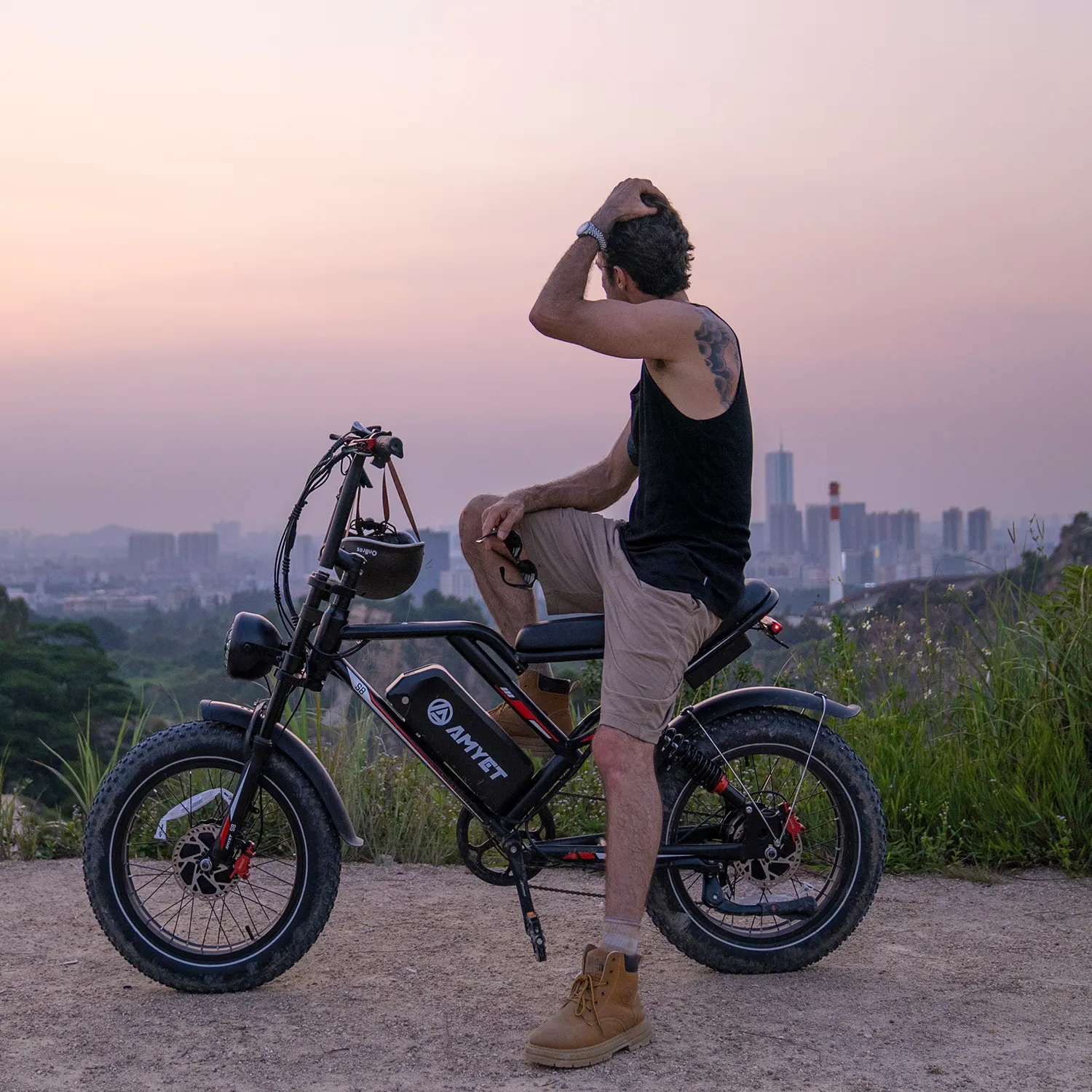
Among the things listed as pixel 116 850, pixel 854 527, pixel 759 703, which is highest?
pixel 854 527

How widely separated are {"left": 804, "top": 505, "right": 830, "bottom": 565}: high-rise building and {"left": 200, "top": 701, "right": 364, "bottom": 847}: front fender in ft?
115

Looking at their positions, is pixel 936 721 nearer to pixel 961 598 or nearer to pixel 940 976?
pixel 961 598

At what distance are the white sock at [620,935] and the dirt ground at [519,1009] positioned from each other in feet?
0.81

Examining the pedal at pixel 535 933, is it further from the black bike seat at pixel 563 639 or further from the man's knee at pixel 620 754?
the black bike seat at pixel 563 639

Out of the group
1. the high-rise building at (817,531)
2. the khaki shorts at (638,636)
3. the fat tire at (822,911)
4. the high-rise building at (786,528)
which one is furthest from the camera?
the high-rise building at (786,528)

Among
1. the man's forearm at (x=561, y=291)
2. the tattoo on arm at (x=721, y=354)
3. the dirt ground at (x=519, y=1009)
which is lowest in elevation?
the dirt ground at (x=519, y=1009)

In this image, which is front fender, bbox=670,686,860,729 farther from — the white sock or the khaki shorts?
the white sock

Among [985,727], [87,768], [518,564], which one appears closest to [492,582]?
[518,564]

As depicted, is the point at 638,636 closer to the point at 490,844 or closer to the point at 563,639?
the point at 563,639

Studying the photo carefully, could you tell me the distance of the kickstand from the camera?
11.3 ft

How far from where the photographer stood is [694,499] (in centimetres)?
358

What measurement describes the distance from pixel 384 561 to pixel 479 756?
2.11 feet

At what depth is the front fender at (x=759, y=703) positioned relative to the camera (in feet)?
12.6

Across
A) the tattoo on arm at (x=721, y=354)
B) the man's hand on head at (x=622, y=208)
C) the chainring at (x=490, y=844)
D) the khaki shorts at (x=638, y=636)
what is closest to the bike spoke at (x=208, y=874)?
the chainring at (x=490, y=844)
